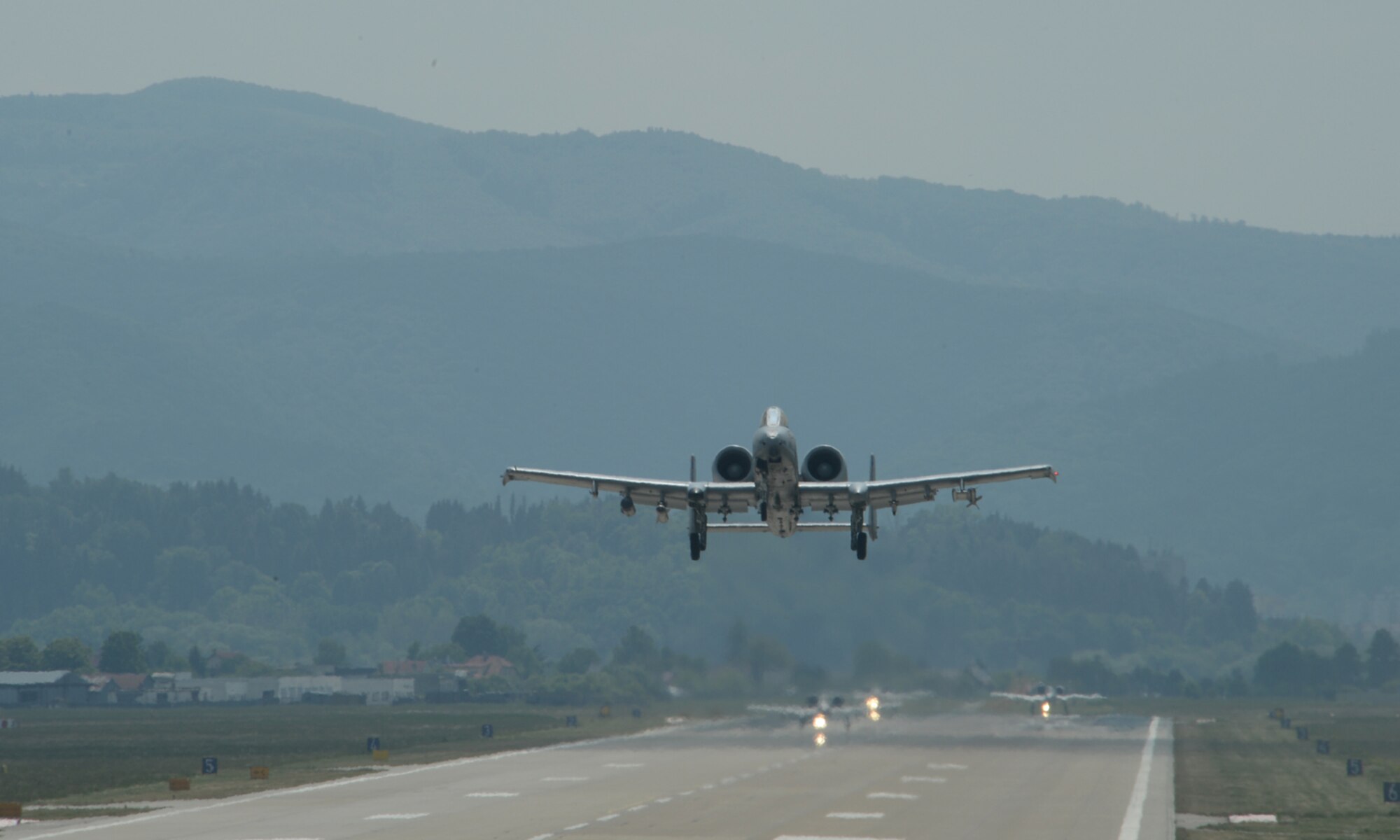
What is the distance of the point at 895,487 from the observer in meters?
77.0

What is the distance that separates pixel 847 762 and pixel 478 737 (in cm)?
5139

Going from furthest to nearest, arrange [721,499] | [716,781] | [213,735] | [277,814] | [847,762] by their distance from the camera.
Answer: [213,735] → [847,762] → [716,781] → [277,814] → [721,499]

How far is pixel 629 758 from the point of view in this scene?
397 feet

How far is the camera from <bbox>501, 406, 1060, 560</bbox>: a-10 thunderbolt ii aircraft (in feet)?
239

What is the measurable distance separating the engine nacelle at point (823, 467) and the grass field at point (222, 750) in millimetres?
37709

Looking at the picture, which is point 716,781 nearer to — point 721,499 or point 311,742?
point 721,499

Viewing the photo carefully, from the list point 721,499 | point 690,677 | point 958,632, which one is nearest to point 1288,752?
point 958,632

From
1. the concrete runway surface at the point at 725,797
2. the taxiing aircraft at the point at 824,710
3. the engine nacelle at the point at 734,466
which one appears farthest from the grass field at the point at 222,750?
the engine nacelle at the point at 734,466

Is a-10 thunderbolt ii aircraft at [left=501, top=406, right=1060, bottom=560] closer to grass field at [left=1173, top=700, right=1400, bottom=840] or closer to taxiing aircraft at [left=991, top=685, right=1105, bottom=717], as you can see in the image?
grass field at [left=1173, top=700, right=1400, bottom=840]

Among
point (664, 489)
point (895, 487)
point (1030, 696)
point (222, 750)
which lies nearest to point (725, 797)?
point (664, 489)

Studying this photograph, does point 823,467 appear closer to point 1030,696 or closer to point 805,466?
point 805,466

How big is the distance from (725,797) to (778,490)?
26.4 metres

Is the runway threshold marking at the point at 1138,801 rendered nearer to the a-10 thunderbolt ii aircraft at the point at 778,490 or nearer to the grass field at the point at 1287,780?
the grass field at the point at 1287,780

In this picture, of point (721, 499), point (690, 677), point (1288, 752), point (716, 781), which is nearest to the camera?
point (721, 499)
